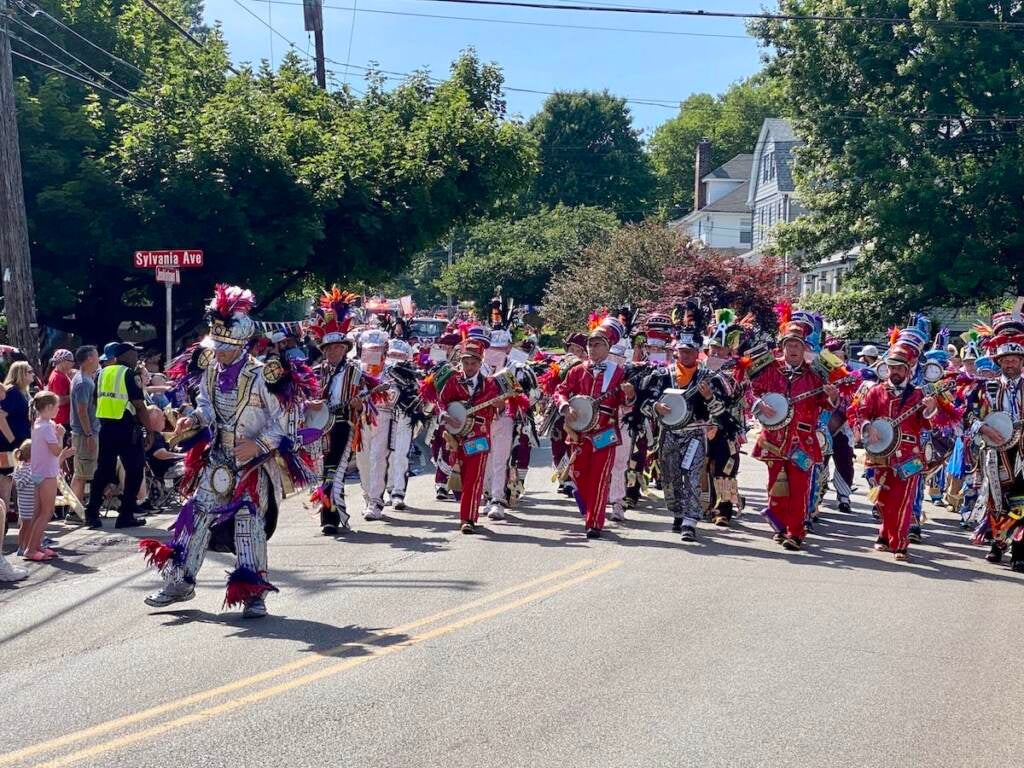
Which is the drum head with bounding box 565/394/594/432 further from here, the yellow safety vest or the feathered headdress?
the feathered headdress

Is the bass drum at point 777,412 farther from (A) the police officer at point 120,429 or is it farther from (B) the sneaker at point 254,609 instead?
(A) the police officer at point 120,429

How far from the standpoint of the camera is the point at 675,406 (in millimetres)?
13484

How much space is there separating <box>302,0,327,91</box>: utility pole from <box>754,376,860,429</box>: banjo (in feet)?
65.0

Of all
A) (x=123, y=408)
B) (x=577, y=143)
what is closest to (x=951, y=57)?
(x=123, y=408)

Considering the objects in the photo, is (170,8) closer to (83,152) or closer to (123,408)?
Answer: (83,152)

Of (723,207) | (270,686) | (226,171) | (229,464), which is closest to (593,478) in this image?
(229,464)

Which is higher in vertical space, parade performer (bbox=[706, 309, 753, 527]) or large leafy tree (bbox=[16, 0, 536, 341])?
large leafy tree (bbox=[16, 0, 536, 341])

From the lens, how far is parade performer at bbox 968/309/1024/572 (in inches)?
478

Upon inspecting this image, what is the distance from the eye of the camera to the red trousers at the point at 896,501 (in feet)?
41.1

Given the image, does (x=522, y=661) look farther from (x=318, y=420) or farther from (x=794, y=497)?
(x=794, y=497)

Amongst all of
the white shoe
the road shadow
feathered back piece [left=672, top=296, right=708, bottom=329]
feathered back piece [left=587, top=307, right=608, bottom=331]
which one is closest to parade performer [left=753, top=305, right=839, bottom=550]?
feathered back piece [left=672, top=296, right=708, bottom=329]

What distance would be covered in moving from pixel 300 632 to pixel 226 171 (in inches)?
687

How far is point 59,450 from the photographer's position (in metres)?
12.2

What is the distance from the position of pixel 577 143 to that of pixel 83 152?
63932 mm
